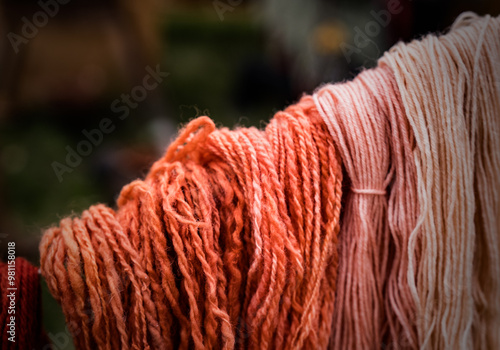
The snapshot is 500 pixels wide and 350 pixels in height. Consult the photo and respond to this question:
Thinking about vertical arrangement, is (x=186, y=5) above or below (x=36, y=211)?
above

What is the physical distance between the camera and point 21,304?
0.46 metres

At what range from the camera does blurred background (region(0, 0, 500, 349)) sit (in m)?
1.44

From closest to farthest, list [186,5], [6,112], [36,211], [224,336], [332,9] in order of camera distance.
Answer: [224,336] < [332,9] < [36,211] < [6,112] < [186,5]

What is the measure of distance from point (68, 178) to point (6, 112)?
547 mm

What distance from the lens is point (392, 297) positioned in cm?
48

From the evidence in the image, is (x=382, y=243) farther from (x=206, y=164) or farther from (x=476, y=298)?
(x=206, y=164)

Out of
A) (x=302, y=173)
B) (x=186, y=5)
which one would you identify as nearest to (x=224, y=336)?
(x=302, y=173)
